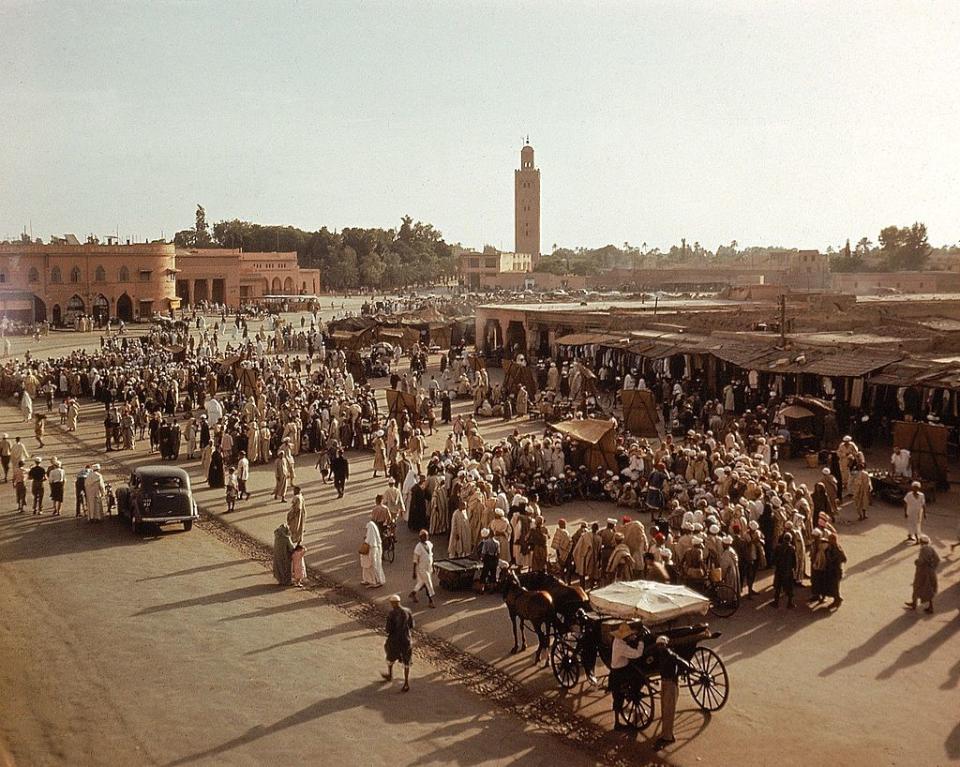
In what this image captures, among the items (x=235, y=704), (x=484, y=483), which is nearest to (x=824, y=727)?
(x=235, y=704)

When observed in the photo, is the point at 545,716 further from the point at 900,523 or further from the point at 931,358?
the point at 931,358

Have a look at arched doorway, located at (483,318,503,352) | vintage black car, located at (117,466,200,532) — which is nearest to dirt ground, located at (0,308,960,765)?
vintage black car, located at (117,466,200,532)

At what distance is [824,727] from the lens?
27.6 ft

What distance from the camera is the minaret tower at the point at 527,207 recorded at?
134125mm

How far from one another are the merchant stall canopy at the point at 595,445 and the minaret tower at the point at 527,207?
392 ft

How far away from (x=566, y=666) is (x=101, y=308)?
58.0 meters

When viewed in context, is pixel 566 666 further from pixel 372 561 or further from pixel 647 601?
pixel 372 561

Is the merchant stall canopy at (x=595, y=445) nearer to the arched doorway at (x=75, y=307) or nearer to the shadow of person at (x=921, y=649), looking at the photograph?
Result: the shadow of person at (x=921, y=649)

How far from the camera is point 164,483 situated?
50.6 ft

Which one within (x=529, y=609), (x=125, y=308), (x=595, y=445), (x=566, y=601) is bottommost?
(x=529, y=609)

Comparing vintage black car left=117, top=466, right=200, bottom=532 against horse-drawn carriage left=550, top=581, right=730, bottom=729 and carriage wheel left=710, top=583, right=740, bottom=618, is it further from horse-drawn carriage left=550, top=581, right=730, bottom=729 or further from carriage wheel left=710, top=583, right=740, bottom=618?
carriage wheel left=710, top=583, right=740, bottom=618

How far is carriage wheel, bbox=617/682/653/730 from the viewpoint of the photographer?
8.40 m

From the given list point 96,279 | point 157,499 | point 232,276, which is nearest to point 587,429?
point 157,499

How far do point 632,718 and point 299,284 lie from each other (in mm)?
81786
